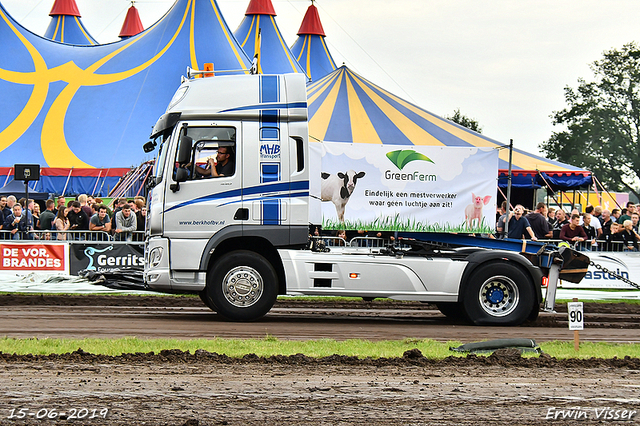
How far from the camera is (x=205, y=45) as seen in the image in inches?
1275

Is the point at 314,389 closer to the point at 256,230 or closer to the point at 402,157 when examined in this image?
the point at 256,230

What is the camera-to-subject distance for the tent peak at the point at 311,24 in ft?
173

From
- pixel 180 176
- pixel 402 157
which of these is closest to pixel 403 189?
pixel 402 157

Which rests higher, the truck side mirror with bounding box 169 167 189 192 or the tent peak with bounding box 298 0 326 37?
the tent peak with bounding box 298 0 326 37

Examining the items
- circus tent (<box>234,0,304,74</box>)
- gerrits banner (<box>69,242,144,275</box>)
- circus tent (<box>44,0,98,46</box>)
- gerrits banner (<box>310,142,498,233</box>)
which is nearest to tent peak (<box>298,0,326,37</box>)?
circus tent (<box>234,0,304,74</box>)

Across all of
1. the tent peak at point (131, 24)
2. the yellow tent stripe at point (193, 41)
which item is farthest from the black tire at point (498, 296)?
the tent peak at point (131, 24)

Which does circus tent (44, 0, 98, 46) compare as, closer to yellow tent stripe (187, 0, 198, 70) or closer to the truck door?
yellow tent stripe (187, 0, 198, 70)

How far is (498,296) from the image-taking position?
11445mm

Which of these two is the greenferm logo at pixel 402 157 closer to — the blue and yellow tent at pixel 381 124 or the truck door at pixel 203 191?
the truck door at pixel 203 191

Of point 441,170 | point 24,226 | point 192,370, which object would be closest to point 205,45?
point 24,226

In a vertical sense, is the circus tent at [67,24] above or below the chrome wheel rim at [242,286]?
above

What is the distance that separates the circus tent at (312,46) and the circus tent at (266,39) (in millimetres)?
6816

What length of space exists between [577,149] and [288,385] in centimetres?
6789

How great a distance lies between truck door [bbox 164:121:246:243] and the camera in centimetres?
1080
